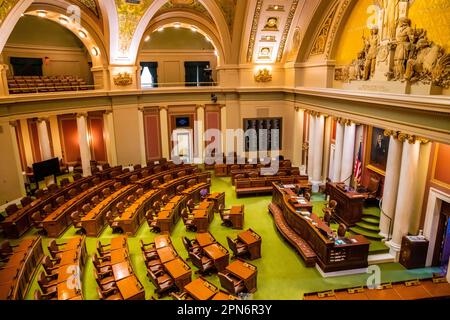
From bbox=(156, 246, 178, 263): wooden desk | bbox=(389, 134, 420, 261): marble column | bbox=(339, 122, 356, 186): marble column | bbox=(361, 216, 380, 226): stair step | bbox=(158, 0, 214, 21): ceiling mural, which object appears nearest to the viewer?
bbox=(156, 246, 178, 263): wooden desk

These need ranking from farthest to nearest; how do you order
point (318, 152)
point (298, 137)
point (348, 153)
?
point (298, 137) → point (318, 152) → point (348, 153)

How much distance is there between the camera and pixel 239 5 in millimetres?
14375

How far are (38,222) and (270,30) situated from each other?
42.9 ft

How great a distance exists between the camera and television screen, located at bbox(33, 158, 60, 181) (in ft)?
46.4

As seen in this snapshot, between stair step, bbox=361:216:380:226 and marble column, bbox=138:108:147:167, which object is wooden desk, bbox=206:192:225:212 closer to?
stair step, bbox=361:216:380:226

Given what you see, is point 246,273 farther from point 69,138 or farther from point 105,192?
point 69,138

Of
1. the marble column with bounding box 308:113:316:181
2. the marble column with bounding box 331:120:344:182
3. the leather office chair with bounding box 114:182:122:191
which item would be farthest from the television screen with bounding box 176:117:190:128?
the marble column with bounding box 331:120:344:182

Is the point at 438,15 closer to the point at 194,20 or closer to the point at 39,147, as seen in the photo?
the point at 194,20

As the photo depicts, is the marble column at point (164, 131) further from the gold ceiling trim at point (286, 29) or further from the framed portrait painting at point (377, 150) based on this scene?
the framed portrait painting at point (377, 150)

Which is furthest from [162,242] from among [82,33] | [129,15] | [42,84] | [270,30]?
[82,33]

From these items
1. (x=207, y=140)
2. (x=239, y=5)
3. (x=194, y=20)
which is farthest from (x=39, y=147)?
(x=239, y=5)

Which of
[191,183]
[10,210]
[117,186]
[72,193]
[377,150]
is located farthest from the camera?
[191,183]

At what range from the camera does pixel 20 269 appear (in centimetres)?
764

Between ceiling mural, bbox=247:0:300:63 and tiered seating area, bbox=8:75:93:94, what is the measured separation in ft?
29.5
